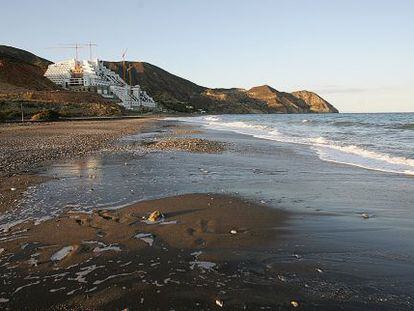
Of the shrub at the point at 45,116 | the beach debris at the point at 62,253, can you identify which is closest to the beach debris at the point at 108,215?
the beach debris at the point at 62,253

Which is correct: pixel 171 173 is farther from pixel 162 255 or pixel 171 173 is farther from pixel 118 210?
pixel 162 255

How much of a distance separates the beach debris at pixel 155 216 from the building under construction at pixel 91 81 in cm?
9903

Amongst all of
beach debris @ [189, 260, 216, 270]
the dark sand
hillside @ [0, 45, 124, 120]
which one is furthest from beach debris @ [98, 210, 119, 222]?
hillside @ [0, 45, 124, 120]

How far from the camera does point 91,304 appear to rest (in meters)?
3.41

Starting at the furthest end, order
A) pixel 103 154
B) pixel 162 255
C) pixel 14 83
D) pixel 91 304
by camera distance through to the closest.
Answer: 1. pixel 14 83
2. pixel 103 154
3. pixel 162 255
4. pixel 91 304

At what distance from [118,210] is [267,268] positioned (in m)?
3.12

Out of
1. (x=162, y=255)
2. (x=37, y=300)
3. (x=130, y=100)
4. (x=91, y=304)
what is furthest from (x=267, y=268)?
(x=130, y=100)

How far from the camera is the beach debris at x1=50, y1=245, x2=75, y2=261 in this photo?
4.47 meters

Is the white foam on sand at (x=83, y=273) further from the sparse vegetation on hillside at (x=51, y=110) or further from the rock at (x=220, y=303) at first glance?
the sparse vegetation on hillside at (x=51, y=110)

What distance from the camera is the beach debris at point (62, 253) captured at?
4.47 meters

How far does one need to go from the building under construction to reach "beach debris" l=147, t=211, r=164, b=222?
99025mm

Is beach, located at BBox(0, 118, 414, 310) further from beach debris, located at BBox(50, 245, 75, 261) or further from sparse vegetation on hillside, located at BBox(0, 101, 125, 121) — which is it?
sparse vegetation on hillside, located at BBox(0, 101, 125, 121)

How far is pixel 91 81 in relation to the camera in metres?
109

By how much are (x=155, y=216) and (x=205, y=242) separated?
1315 mm
